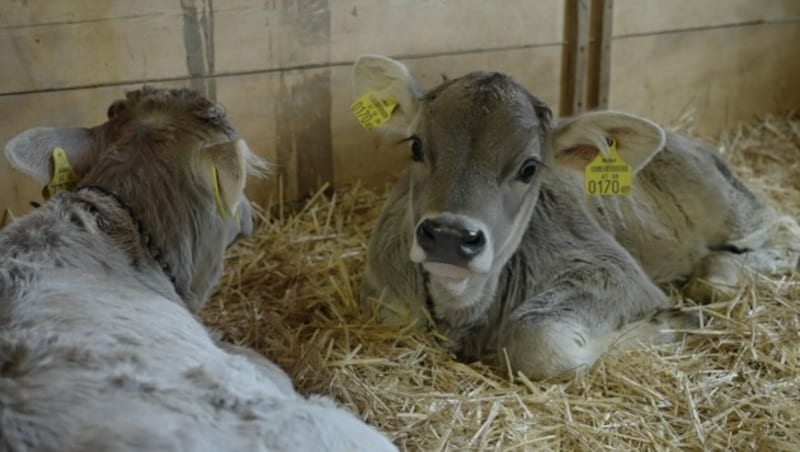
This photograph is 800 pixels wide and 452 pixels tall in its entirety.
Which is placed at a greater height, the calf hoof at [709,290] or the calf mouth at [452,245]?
the calf mouth at [452,245]

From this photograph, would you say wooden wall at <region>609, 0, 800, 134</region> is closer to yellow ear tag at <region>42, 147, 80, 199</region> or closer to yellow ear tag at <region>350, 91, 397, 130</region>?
yellow ear tag at <region>350, 91, 397, 130</region>

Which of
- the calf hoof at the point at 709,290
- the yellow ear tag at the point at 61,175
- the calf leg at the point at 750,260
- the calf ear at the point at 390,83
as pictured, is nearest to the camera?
the yellow ear tag at the point at 61,175

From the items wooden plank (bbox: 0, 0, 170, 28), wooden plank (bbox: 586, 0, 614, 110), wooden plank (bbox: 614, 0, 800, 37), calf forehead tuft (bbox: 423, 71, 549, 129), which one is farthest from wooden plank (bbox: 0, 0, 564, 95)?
calf forehead tuft (bbox: 423, 71, 549, 129)

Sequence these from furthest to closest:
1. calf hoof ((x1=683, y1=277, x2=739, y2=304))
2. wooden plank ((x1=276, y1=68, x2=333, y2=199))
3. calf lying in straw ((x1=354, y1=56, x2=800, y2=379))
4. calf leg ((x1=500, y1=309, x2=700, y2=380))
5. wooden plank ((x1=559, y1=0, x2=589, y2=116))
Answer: wooden plank ((x1=559, y1=0, x2=589, y2=116)), wooden plank ((x1=276, y1=68, x2=333, y2=199)), calf hoof ((x1=683, y1=277, x2=739, y2=304)), calf leg ((x1=500, y1=309, x2=700, y2=380)), calf lying in straw ((x1=354, y1=56, x2=800, y2=379))

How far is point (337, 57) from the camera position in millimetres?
5137

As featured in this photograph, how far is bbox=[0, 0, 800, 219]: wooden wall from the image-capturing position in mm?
4457

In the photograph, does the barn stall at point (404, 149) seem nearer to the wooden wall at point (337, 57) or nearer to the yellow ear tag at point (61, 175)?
the wooden wall at point (337, 57)

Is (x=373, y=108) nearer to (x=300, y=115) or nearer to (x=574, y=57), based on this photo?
(x=300, y=115)

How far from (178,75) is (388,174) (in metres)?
1.43

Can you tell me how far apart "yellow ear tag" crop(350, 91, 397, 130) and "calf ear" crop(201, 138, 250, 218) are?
0.97 m

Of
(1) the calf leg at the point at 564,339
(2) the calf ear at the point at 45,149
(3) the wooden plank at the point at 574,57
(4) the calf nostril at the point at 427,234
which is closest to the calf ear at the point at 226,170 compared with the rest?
(2) the calf ear at the point at 45,149

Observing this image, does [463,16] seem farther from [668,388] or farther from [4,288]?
[4,288]

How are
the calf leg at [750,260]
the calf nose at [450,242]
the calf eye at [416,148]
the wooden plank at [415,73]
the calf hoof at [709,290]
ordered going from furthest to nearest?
the wooden plank at [415,73] → the calf leg at [750,260] → the calf hoof at [709,290] → the calf eye at [416,148] → the calf nose at [450,242]

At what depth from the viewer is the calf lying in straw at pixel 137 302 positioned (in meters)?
2.25
